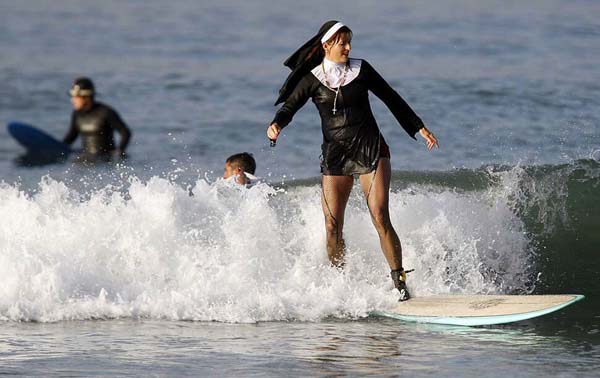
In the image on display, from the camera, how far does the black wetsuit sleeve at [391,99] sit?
837cm

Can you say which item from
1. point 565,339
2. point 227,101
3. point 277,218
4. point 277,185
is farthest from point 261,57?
point 565,339

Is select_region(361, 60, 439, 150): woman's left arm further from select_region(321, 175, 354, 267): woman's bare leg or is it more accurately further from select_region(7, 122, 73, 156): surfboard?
select_region(7, 122, 73, 156): surfboard

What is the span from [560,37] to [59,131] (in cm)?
1132

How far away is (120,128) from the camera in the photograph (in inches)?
606

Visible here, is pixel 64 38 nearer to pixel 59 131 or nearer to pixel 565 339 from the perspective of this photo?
pixel 59 131

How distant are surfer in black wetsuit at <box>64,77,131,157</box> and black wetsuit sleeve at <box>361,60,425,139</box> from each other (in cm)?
745

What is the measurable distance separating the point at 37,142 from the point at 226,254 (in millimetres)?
8160

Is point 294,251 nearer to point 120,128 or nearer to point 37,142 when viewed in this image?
point 120,128

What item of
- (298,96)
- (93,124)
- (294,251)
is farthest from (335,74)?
(93,124)

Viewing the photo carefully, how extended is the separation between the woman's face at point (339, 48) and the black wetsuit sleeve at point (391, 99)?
194 mm

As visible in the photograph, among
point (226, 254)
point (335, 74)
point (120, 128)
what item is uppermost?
point (120, 128)

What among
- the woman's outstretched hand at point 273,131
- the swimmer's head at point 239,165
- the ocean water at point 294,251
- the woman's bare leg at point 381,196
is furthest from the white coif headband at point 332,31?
the swimmer's head at point 239,165

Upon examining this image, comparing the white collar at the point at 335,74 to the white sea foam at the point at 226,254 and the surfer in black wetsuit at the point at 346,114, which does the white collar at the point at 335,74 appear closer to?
the surfer in black wetsuit at the point at 346,114

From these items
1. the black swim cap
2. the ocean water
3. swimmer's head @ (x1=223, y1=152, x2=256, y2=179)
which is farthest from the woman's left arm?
the black swim cap
